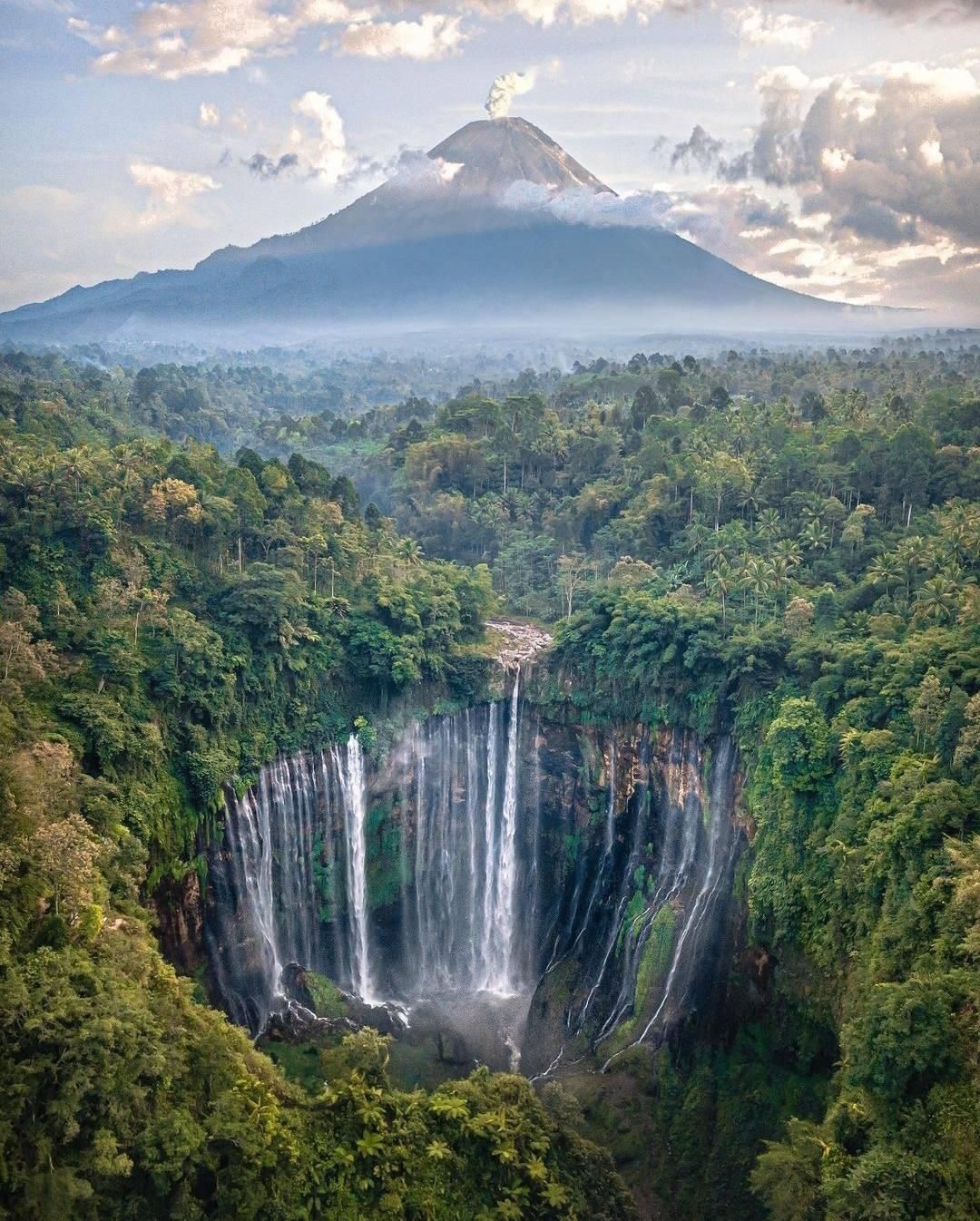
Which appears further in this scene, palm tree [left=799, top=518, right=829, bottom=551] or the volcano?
the volcano

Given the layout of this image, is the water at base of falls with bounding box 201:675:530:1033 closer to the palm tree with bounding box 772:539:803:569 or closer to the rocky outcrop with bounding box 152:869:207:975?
the rocky outcrop with bounding box 152:869:207:975

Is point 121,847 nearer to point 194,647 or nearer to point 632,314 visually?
point 194,647

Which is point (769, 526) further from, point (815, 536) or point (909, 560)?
point (909, 560)

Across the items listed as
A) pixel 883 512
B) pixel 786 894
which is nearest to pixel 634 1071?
pixel 786 894

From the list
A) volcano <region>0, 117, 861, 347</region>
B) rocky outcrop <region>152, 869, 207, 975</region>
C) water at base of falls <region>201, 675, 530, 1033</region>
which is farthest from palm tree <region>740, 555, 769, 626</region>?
volcano <region>0, 117, 861, 347</region>

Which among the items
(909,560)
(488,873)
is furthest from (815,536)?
(488,873)

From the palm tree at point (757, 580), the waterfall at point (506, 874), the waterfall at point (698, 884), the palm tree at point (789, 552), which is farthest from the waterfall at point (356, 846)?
the palm tree at point (789, 552)
